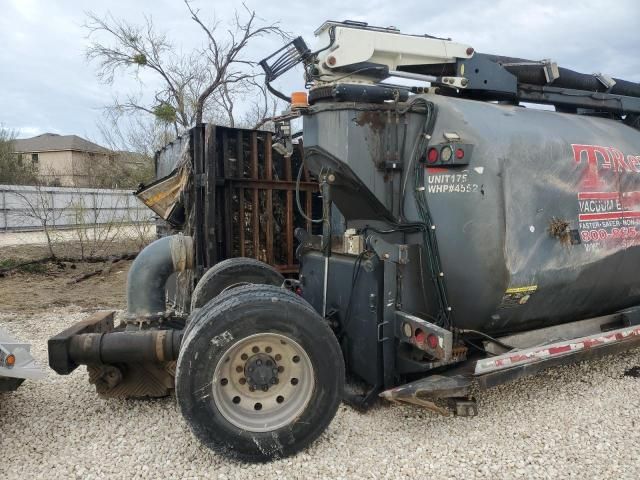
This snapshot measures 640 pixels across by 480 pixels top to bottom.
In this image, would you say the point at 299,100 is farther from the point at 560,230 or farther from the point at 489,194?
the point at 560,230

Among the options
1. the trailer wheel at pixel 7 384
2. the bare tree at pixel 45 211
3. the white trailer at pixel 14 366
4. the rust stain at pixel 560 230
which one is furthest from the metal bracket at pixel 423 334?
the bare tree at pixel 45 211

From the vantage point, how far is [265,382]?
11.2ft

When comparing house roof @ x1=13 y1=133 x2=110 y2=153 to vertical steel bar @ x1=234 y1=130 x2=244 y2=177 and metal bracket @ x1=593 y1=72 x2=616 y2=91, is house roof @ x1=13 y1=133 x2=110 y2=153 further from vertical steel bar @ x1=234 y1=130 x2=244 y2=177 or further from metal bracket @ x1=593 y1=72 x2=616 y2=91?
metal bracket @ x1=593 y1=72 x2=616 y2=91

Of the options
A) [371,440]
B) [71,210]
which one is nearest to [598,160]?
[371,440]

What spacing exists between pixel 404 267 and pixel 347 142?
3.33 feet

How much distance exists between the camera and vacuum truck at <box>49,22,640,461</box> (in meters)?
3.41

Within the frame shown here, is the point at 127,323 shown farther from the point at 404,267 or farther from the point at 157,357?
the point at 404,267

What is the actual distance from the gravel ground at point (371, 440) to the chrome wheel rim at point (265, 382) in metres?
0.29

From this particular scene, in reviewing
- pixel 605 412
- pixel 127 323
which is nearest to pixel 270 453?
pixel 127 323

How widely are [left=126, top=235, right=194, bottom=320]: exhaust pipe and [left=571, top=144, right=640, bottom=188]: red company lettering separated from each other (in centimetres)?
392

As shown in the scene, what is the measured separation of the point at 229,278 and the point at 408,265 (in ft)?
6.48

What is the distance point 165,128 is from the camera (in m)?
21.5

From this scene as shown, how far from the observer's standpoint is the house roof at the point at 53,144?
49625 millimetres

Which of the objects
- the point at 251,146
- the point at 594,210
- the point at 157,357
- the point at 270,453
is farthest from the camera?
the point at 251,146
